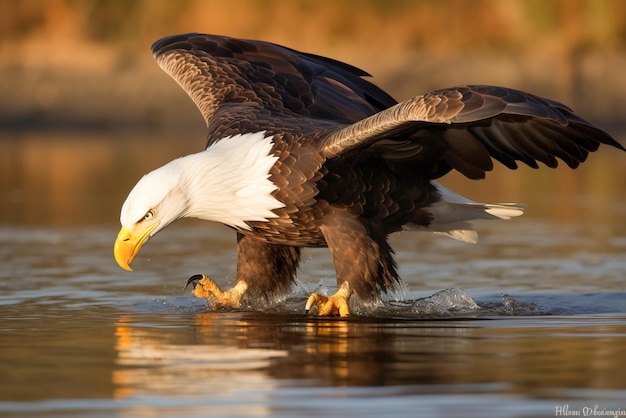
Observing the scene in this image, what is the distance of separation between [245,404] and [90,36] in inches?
980

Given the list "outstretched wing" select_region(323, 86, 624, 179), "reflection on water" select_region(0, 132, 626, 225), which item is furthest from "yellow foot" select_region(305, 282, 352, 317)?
"reflection on water" select_region(0, 132, 626, 225)

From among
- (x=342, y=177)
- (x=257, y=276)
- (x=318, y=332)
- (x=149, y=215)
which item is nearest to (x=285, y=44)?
(x=257, y=276)

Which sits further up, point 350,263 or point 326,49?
point 326,49

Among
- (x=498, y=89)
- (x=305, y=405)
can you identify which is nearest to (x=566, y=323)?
(x=498, y=89)

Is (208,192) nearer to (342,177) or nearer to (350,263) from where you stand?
(342,177)

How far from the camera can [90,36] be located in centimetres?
2966

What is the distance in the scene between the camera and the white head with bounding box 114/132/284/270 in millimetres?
7629

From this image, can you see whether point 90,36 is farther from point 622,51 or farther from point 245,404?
point 245,404

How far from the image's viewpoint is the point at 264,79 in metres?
9.47

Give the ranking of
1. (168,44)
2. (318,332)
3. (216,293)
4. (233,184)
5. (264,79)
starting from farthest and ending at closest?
(168,44) → (264,79) → (216,293) → (233,184) → (318,332)

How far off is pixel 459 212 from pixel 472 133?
0.79 m

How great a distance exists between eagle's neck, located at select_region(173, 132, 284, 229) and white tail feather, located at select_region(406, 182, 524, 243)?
3.61 ft

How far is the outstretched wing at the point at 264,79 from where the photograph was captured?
30.6ft

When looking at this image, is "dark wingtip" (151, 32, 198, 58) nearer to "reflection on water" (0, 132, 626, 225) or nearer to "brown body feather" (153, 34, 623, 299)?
"brown body feather" (153, 34, 623, 299)
